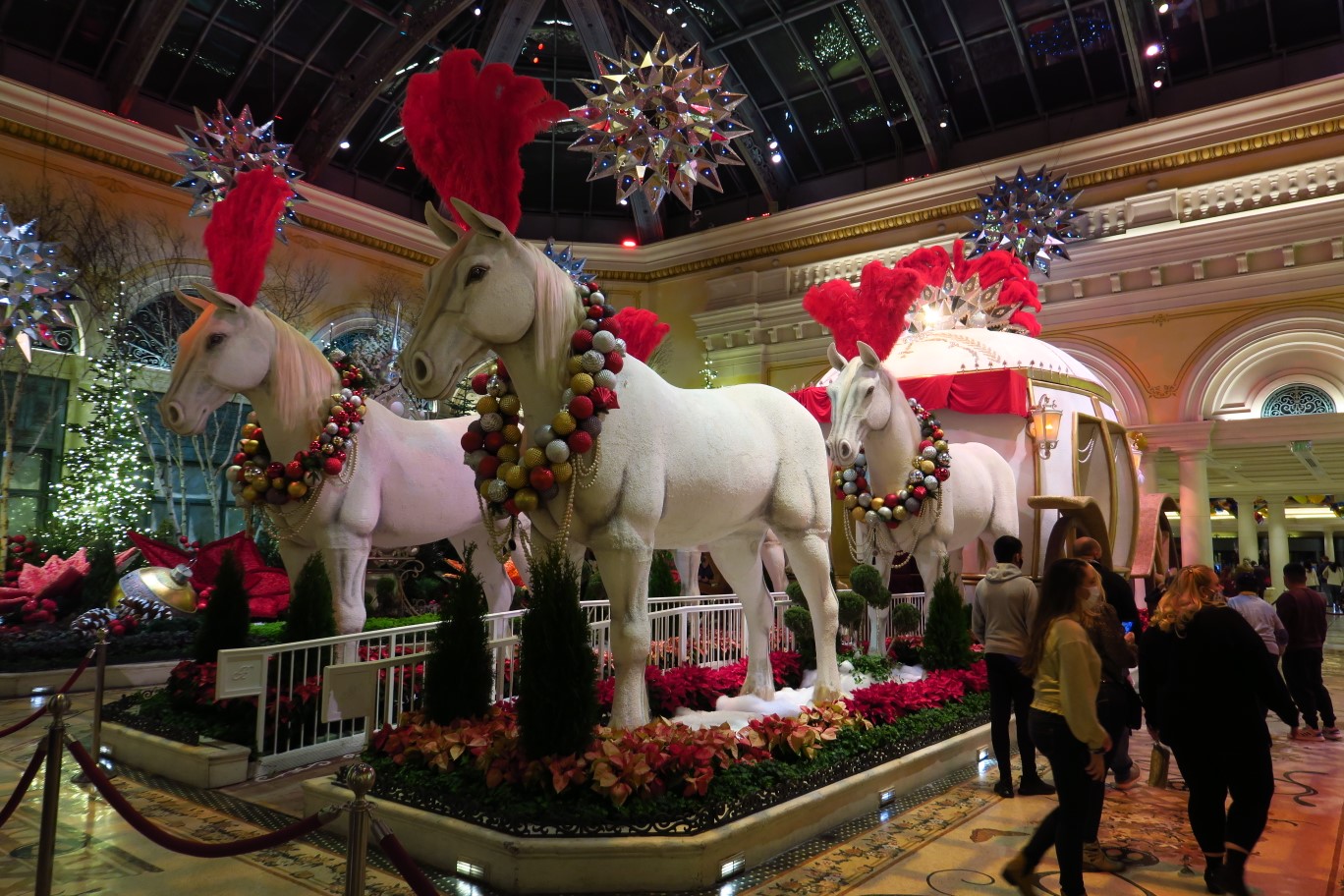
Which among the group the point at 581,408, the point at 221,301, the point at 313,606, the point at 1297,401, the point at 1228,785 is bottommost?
the point at 1228,785

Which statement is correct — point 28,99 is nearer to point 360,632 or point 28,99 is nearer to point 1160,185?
point 360,632

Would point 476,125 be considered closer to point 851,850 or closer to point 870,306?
point 851,850

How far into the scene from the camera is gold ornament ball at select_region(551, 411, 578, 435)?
11.9 feet

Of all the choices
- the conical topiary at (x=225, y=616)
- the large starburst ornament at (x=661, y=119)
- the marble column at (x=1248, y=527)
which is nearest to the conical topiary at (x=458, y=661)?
the conical topiary at (x=225, y=616)

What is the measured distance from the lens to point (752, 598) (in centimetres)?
523

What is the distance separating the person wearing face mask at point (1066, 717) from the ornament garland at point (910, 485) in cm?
332

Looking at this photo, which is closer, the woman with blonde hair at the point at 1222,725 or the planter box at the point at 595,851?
the planter box at the point at 595,851

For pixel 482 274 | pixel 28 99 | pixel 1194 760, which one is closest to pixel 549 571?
pixel 482 274

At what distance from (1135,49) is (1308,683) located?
12791 millimetres

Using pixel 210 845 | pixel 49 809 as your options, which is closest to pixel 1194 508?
pixel 210 845

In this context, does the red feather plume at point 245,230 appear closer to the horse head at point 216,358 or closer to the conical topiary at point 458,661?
the horse head at point 216,358

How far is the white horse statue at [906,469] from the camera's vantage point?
6.40 meters

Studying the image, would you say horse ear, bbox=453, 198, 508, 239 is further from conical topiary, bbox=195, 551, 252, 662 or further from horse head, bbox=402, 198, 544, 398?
conical topiary, bbox=195, 551, 252, 662

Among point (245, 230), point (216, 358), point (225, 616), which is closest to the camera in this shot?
point (216, 358)
